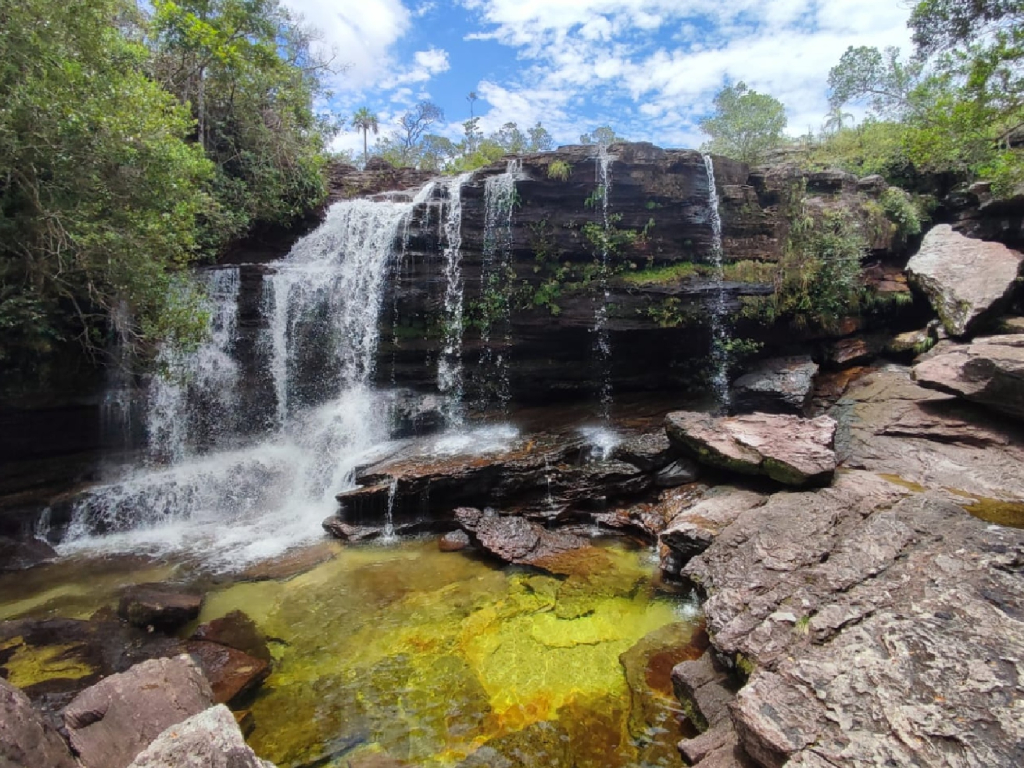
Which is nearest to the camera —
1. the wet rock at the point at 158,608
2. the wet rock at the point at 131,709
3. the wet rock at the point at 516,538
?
the wet rock at the point at 131,709

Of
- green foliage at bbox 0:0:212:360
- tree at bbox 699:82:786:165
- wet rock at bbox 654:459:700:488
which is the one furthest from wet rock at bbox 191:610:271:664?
tree at bbox 699:82:786:165

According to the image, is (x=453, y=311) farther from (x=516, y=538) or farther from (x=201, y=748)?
(x=201, y=748)

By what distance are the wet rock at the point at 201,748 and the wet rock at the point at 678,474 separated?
8362mm

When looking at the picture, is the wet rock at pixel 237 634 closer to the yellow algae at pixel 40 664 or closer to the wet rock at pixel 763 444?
the yellow algae at pixel 40 664

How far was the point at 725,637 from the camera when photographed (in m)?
5.04

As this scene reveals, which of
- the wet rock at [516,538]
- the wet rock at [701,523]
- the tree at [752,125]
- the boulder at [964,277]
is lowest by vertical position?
the wet rock at [516,538]

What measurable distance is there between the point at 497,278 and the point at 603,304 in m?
2.85

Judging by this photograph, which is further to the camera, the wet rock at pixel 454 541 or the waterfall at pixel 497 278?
the waterfall at pixel 497 278

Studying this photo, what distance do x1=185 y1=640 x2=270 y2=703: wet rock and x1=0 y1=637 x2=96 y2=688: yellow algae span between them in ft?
3.44

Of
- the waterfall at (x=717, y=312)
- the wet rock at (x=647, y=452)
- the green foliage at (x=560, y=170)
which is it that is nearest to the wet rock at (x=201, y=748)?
the wet rock at (x=647, y=452)

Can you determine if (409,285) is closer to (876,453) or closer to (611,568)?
(611,568)

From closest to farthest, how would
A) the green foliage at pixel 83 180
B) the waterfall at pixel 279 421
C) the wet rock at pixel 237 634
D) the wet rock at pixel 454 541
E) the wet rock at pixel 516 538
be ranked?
1. the wet rock at pixel 237 634
2. the green foliage at pixel 83 180
3. the wet rock at pixel 516 538
4. the wet rock at pixel 454 541
5. the waterfall at pixel 279 421

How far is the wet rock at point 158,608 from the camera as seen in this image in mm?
6672

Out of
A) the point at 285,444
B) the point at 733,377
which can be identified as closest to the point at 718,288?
the point at 733,377
